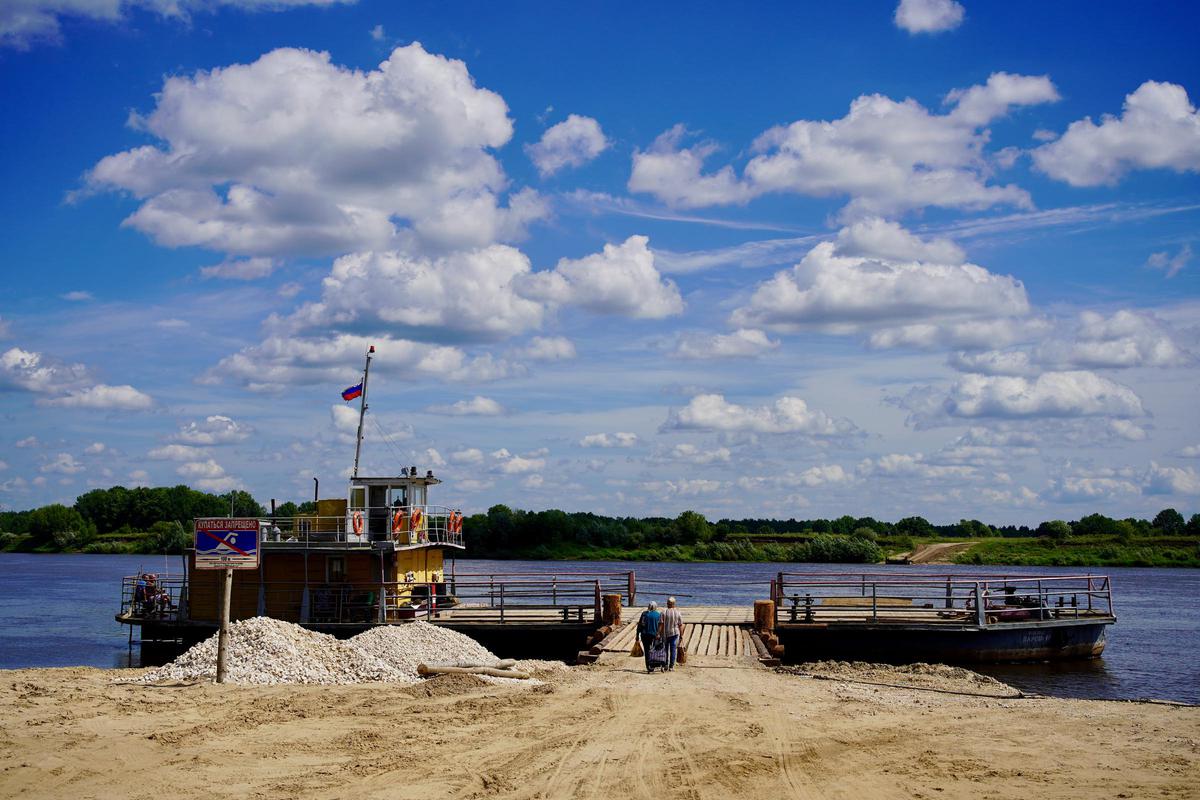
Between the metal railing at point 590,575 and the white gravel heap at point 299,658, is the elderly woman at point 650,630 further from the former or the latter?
the metal railing at point 590,575

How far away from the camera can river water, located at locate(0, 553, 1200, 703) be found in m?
25.2

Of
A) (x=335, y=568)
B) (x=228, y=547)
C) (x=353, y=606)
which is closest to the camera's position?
(x=228, y=547)

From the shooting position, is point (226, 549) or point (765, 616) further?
point (765, 616)

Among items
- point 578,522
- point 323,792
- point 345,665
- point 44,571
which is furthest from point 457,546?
point 578,522

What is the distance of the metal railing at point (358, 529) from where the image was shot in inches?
1056

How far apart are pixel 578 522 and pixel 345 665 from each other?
3453 inches

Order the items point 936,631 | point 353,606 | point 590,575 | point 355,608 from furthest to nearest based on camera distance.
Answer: point 590,575 < point 355,608 < point 353,606 < point 936,631

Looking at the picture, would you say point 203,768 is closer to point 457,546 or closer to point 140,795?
point 140,795

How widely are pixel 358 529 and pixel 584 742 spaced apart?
1577cm

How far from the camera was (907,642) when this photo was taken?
2466cm

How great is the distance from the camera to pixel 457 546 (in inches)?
1173

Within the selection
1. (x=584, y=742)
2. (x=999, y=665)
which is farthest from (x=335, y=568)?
(x=999, y=665)

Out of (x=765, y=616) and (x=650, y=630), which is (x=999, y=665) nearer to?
(x=765, y=616)

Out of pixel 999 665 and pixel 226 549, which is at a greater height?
pixel 226 549
